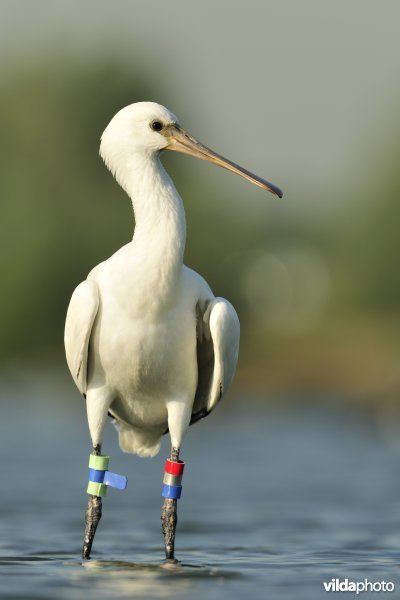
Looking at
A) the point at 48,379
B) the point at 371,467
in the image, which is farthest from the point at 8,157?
the point at 371,467

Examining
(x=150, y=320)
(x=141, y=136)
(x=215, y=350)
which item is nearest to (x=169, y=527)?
(x=215, y=350)

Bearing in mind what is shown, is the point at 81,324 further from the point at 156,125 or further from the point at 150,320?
the point at 156,125

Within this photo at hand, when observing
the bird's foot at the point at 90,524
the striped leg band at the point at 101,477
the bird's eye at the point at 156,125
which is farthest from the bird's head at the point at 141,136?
the bird's foot at the point at 90,524

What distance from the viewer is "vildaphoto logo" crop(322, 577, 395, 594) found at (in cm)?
1245

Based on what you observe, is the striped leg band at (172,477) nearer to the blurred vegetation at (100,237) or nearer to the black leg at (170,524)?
the black leg at (170,524)

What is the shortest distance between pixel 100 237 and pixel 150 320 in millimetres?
43021

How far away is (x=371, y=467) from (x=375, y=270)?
184 ft

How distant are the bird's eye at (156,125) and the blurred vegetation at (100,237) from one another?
39.4m

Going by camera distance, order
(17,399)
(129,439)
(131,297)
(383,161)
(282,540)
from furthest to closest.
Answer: (383,161)
(17,399)
(282,540)
(129,439)
(131,297)

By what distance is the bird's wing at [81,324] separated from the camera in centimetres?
1330

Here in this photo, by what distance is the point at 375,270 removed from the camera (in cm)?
8294

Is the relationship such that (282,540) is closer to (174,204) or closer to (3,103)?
(174,204)

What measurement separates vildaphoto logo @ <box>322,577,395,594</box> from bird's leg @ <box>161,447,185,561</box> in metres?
1.69

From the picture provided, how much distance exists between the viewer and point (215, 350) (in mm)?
13594
